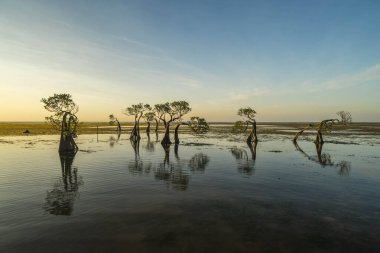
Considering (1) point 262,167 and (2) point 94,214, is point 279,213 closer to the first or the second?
(2) point 94,214

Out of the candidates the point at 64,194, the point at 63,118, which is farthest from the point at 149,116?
the point at 64,194

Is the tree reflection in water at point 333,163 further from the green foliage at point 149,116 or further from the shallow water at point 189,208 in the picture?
the green foliage at point 149,116

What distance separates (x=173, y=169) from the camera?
33531mm

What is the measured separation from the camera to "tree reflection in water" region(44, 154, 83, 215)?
1832cm

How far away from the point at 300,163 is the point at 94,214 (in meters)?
28.7

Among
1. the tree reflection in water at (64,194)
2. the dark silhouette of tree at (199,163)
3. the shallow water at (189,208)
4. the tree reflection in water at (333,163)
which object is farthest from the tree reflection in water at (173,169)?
the tree reflection in water at (333,163)

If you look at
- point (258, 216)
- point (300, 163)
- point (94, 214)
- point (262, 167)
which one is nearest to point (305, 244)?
point (258, 216)

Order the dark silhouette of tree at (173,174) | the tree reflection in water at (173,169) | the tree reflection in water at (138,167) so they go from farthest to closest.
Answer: the tree reflection in water at (138,167), the tree reflection in water at (173,169), the dark silhouette of tree at (173,174)

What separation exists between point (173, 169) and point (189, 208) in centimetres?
1492

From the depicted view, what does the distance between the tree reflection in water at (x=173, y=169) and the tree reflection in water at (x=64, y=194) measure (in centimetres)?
640

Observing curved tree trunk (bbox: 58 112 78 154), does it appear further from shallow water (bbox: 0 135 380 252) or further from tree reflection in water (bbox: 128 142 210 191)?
tree reflection in water (bbox: 128 142 210 191)

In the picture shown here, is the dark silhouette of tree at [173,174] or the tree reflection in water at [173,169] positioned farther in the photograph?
the tree reflection in water at [173,169]

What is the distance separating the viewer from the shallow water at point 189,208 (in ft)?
44.2

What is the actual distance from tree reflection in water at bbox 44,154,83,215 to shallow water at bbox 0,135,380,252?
78mm
